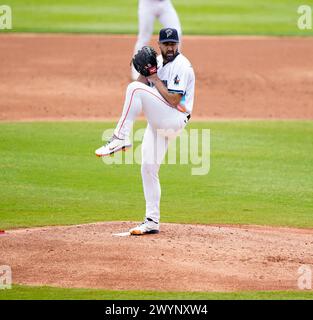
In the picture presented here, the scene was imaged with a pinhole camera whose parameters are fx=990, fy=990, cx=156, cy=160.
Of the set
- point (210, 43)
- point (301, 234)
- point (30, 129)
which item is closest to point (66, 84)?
point (30, 129)

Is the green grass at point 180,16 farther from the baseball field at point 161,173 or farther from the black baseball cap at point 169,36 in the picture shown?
the black baseball cap at point 169,36

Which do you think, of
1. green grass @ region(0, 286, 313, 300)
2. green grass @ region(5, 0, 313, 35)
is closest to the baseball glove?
green grass @ region(0, 286, 313, 300)

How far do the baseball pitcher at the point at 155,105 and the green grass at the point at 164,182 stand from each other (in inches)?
72.8

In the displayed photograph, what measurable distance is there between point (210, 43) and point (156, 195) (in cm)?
1465

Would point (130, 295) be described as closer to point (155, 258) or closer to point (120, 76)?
point (155, 258)

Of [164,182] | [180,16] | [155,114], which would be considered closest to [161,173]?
[164,182]

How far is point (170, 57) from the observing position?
10.0m

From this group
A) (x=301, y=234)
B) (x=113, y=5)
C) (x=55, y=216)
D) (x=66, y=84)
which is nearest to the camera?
(x=301, y=234)

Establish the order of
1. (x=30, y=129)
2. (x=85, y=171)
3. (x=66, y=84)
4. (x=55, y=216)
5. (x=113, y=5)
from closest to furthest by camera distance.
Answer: (x=55, y=216), (x=85, y=171), (x=30, y=129), (x=66, y=84), (x=113, y=5)

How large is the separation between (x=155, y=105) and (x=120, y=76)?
11.4m

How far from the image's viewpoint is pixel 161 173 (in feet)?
47.0

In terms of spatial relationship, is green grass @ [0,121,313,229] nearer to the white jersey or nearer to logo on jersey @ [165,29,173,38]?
the white jersey

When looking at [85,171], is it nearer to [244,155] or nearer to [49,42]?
[244,155]

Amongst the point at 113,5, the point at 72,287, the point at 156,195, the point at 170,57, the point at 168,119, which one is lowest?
the point at 72,287
